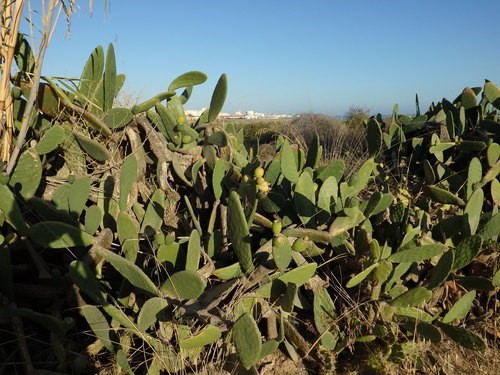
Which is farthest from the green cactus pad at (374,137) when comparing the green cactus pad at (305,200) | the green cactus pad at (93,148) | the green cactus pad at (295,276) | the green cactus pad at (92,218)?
the green cactus pad at (92,218)

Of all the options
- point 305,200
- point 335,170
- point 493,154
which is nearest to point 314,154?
point 335,170

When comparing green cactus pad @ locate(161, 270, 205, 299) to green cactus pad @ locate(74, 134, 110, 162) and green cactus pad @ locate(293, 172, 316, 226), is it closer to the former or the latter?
green cactus pad @ locate(293, 172, 316, 226)

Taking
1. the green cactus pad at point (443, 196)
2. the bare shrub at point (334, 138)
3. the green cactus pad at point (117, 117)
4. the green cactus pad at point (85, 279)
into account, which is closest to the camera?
the green cactus pad at point (85, 279)

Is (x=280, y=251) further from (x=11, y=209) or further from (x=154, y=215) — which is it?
(x=11, y=209)

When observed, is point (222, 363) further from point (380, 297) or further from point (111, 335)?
point (380, 297)

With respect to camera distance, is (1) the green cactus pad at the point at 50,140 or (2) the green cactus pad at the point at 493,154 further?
(2) the green cactus pad at the point at 493,154

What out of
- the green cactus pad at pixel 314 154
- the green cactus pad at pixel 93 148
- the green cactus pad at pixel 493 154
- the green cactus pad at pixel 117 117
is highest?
the green cactus pad at pixel 117 117

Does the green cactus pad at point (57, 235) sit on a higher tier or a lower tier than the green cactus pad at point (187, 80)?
lower

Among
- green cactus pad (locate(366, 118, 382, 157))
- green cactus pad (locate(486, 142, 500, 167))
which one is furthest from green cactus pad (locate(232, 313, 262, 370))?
green cactus pad (locate(486, 142, 500, 167))

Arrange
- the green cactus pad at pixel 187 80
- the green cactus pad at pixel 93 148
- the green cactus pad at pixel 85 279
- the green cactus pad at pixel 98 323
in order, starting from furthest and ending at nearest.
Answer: the green cactus pad at pixel 187 80
the green cactus pad at pixel 93 148
the green cactus pad at pixel 98 323
the green cactus pad at pixel 85 279

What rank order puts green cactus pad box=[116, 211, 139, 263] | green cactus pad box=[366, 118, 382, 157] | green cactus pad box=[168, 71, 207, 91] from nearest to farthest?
green cactus pad box=[116, 211, 139, 263], green cactus pad box=[168, 71, 207, 91], green cactus pad box=[366, 118, 382, 157]

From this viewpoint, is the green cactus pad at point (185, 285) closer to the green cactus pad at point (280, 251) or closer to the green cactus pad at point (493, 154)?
the green cactus pad at point (280, 251)

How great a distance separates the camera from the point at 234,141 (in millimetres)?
2359

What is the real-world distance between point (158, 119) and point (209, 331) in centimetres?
121
